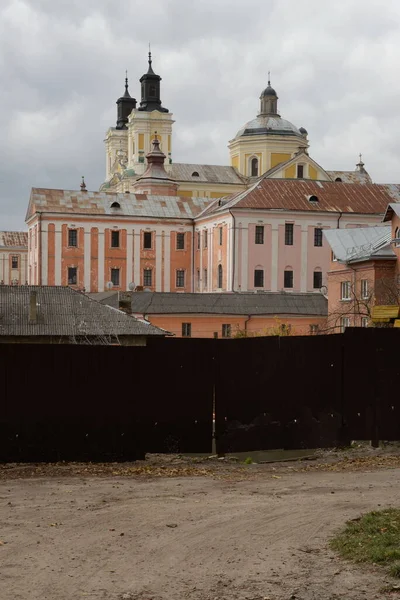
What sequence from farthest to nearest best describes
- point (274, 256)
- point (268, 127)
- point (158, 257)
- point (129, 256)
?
point (268, 127), point (158, 257), point (129, 256), point (274, 256)

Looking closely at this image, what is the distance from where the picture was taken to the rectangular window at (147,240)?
76.1 metres

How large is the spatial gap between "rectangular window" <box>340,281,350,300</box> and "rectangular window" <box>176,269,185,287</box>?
27863 mm

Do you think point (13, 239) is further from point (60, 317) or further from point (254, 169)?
point (60, 317)

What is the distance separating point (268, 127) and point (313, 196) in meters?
29.0

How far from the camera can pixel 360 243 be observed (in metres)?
51.9

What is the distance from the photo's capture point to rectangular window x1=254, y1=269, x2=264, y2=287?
70.2 metres

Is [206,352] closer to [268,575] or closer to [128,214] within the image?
[268,575]

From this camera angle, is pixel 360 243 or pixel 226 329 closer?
pixel 360 243

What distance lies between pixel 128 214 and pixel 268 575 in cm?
6937

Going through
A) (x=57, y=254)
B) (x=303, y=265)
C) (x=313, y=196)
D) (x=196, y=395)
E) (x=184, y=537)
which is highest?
(x=313, y=196)

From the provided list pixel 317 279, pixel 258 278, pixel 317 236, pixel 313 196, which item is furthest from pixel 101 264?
pixel 313 196

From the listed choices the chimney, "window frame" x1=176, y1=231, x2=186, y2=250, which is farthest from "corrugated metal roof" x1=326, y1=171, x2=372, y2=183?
the chimney

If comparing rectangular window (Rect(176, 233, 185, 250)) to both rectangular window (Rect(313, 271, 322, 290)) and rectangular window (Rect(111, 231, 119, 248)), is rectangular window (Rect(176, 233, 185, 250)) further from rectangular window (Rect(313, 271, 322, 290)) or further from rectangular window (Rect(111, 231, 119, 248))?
rectangular window (Rect(313, 271, 322, 290))

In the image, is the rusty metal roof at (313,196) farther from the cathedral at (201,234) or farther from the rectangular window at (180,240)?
the rectangular window at (180,240)
